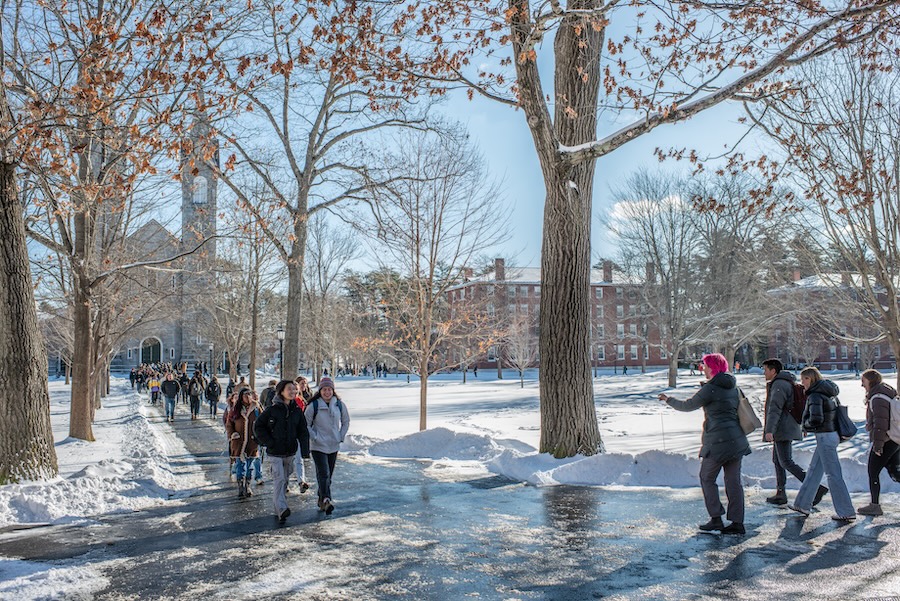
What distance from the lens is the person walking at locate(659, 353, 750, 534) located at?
6.56 meters

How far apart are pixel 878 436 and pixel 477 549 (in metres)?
4.47

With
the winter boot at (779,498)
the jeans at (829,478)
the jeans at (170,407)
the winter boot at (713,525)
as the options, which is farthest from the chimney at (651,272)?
the winter boot at (713,525)

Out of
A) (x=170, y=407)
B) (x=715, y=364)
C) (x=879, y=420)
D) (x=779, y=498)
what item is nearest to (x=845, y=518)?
(x=779, y=498)

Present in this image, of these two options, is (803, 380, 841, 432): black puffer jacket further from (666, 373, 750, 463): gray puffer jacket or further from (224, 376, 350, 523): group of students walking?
(224, 376, 350, 523): group of students walking

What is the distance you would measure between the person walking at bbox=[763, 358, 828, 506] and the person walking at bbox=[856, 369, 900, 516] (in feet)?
1.84

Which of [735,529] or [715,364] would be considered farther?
[715,364]

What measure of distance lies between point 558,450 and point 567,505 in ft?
9.99

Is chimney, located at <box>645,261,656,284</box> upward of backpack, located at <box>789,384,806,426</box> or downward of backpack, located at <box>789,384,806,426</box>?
upward

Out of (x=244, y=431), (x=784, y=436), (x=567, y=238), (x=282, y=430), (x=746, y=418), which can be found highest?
(x=567, y=238)

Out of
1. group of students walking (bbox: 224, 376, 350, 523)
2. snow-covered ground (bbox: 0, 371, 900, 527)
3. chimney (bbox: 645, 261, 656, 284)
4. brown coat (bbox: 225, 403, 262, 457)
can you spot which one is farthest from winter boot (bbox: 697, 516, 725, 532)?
chimney (bbox: 645, 261, 656, 284)

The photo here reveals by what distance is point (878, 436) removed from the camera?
23.8ft

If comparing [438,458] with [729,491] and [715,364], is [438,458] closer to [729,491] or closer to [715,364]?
[729,491]

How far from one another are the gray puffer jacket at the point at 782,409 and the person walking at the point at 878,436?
75 centimetres

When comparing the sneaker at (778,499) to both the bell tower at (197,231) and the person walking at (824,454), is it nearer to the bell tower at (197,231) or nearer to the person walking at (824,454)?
the person walking at (824,454)
